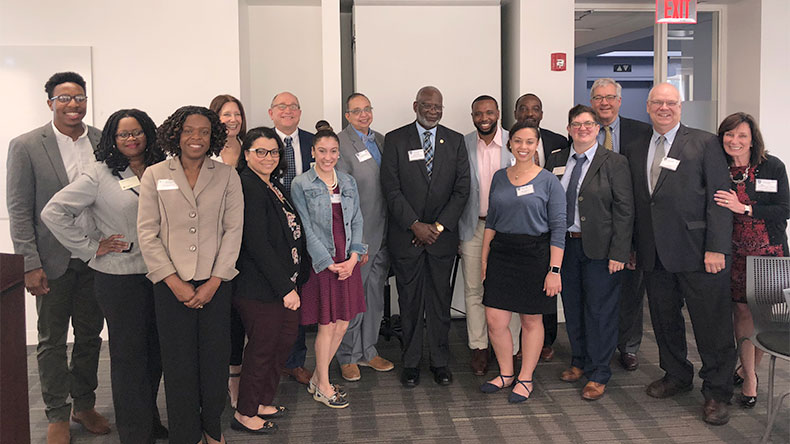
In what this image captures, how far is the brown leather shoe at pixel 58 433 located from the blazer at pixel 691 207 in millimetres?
3305

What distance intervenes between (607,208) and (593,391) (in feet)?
3.60

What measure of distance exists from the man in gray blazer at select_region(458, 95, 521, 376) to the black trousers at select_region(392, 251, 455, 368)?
0.23 meters

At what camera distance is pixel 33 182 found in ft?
10.3

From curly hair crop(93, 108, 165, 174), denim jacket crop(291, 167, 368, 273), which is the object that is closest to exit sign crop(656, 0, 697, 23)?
denim jacket crop(291, 167, 368, 273)

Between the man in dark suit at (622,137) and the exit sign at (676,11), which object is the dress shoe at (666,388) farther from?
the exit sign at (676,11)

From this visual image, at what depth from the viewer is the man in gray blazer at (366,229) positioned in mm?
4062

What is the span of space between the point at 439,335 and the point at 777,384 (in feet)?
6.95

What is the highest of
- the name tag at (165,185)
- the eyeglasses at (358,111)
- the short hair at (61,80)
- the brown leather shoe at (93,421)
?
the short hair at (61,80)

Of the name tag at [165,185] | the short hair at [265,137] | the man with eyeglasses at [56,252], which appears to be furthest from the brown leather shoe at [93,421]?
the short hair at [265,137]

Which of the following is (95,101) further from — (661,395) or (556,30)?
(661,395)

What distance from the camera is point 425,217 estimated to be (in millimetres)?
3959

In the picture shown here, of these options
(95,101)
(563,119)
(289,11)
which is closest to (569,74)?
(563,119)

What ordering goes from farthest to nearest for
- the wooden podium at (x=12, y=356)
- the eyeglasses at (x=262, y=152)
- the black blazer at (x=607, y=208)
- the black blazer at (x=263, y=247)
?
1. the black blazer at (x=607, y=208)
2. the eyeglasses at (x=262, y=152)
3. the black blazer at (x=263, y=247)
4. the wooden podium at (x=12, y=356)

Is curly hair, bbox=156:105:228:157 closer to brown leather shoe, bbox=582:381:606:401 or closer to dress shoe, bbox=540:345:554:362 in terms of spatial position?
brown leather shoe, bbox=582:381:606:401
